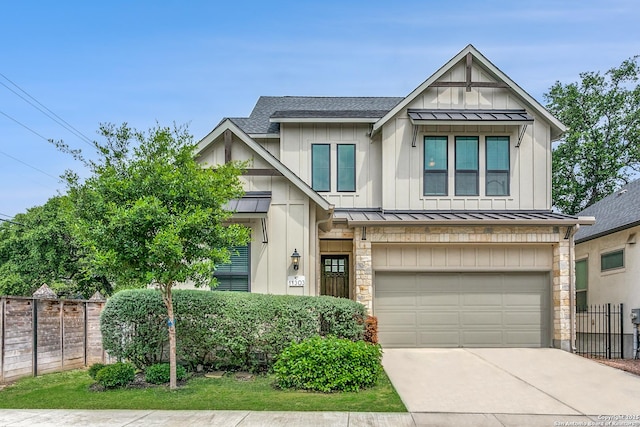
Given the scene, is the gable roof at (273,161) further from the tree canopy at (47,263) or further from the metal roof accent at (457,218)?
the tree canopy at (47,263)

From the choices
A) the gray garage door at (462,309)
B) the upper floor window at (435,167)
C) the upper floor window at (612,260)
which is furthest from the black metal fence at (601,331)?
the upper floor window at (435,167)

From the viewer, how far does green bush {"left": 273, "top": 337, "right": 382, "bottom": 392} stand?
9.42m

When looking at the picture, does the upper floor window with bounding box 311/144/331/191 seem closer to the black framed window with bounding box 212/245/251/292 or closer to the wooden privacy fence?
the black framed window with bounding box 212/245/251/292

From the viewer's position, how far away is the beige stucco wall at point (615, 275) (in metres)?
15.4

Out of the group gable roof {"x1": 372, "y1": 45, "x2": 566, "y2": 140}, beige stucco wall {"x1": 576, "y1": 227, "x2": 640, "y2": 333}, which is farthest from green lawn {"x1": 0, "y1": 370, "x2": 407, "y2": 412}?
beige stucco wall {"x1": 576, "y1": 227, "x2": 640, "y2": 333}

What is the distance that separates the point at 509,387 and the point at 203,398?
541 cm

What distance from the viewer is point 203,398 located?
8859mm

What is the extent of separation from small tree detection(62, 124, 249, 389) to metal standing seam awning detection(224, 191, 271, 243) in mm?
2817

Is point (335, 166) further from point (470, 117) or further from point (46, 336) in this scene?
point (46, 336)

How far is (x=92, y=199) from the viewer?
9.40 metres

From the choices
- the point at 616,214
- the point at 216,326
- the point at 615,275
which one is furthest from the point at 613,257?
the point at 216,326

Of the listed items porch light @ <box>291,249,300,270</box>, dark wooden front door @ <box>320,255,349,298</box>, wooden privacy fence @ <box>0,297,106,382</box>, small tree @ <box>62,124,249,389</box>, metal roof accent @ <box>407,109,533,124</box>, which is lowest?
wooden privacy fence @ <box>0,297,106,382</box>

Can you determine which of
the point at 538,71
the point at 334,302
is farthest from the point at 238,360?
the point at 538,71

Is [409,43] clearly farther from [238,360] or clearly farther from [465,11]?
[238,360]
